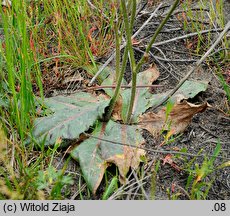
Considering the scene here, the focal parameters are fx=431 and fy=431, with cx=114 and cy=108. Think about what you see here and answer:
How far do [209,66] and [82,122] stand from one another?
0.74 m

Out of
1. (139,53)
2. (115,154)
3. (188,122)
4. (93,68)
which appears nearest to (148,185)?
(115,154)

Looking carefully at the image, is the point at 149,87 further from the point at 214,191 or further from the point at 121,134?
the point at 214,191

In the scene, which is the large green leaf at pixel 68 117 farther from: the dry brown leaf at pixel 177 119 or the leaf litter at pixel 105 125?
the dry brown leaf at pixel 177 119

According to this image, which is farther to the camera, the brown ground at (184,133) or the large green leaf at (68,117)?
the large green leaf at (68,117)

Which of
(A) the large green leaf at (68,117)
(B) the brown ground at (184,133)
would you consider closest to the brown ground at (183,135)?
(B) the brown ground at (184,133)

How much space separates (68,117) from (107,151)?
258 millimetres

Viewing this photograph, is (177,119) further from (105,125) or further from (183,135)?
(105,125)

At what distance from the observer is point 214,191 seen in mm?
1551

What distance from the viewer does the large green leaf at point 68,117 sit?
5.65ft

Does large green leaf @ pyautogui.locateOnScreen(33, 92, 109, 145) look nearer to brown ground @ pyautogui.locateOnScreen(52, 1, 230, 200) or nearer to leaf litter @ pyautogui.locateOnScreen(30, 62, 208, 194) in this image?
leaf litter @ pyautogui.locateOnScreen(30, 62, 208, 194)

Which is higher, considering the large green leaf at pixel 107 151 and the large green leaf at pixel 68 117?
the large green leaf at pixel 68 117

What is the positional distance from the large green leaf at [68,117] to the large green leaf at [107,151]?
60 millimetres

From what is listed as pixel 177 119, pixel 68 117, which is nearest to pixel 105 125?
pixel 68 117

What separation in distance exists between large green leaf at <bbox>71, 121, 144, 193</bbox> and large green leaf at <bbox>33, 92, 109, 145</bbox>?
6 centimetres
